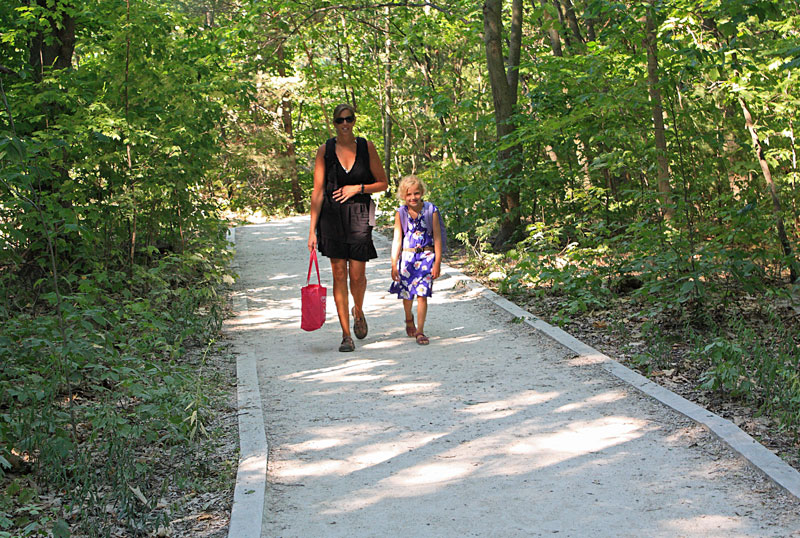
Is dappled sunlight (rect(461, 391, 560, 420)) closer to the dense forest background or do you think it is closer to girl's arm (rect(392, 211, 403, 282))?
the dense forest background

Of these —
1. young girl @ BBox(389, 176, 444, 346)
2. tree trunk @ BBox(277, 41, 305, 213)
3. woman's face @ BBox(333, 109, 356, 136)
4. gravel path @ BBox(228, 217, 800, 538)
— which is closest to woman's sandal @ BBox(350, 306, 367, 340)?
gravel path @ BBox(228, 217, 800, 538)

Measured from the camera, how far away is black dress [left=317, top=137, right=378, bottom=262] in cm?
728

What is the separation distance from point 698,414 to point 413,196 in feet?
11.0

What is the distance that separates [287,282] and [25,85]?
4.90 metres

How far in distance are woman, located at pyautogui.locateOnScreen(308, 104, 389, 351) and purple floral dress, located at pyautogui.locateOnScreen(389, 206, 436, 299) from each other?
42 centimetres

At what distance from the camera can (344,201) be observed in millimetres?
7277

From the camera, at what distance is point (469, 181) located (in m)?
15.3

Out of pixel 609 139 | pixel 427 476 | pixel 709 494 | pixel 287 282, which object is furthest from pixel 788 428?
pixel 287 282

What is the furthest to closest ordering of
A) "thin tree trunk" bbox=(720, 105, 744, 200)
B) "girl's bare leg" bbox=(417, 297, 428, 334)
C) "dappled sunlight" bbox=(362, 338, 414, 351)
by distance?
"thin tree trunk" bbox=(720, 105, 744, 200) < "girl's bare leg" bbox=(417, 297, 428, 334) < "dappled sunlight" bbox=(362, 338, 414, 351)

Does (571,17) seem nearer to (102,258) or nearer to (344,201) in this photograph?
(344,201)

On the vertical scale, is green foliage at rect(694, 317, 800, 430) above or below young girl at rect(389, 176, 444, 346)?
below

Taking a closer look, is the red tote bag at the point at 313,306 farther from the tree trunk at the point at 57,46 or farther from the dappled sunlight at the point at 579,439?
the tree trunk at the point at 57,46

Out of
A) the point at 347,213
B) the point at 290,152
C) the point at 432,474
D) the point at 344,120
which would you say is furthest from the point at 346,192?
the point at 290,152

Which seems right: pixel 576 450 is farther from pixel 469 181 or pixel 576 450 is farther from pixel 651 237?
pixel 469 181
